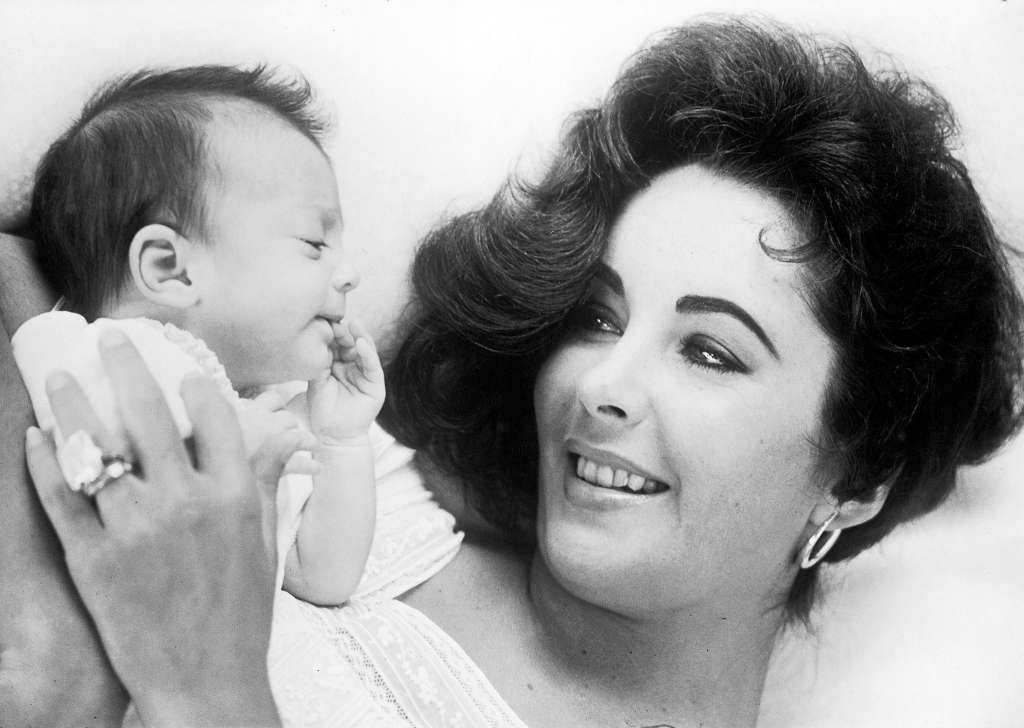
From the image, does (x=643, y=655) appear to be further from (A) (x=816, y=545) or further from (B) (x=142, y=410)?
Result: (B) (x=142, y=410)

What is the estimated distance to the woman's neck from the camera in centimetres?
104

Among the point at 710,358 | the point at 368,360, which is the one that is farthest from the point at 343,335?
the point at 710,358

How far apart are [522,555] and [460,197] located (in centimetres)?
39

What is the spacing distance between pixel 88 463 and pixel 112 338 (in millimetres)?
103

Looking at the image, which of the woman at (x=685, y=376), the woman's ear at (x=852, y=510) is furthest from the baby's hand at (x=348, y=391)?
the woman's ear at (x=852, y=510)

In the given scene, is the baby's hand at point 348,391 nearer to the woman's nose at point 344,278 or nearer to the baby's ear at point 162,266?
the woman's nose at point 344,278

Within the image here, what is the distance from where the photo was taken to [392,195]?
1.00 metres

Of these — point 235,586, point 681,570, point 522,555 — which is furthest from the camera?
point 522,555

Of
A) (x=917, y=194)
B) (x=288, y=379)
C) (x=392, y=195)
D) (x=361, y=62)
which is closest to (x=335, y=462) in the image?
(x=288, y=379)

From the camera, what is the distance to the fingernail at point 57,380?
834mm

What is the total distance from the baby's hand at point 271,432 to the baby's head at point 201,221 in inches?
0.9

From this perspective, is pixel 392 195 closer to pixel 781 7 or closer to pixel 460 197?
pixel 460 197

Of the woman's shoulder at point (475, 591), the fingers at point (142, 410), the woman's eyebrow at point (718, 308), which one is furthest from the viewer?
the woman's shoulder at point (475, 591)

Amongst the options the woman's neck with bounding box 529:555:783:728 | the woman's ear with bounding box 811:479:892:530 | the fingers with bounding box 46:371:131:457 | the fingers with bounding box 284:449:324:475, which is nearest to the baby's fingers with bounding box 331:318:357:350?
the fingers with bounding box 284:449:324:475
